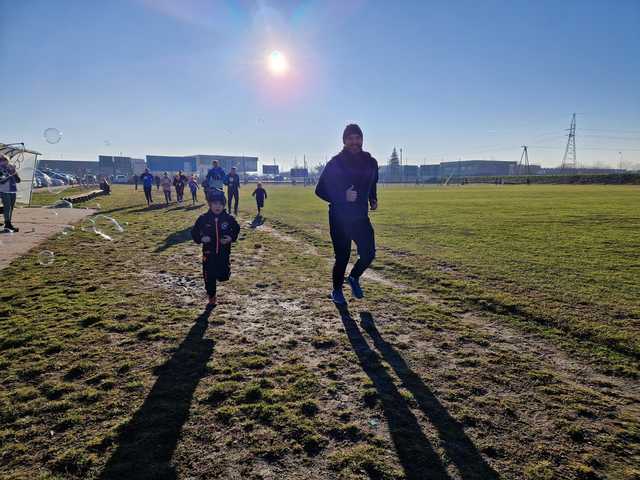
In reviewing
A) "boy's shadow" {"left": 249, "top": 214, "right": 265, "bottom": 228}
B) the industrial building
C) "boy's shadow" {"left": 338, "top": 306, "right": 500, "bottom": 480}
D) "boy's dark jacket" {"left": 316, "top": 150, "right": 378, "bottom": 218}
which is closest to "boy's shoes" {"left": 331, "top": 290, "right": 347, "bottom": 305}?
"boy's dark jacket" {"left": 316, "top": 150, "right": 378, "bottom": 218}

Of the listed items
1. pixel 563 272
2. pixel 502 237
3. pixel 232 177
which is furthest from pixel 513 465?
pixel 232 177

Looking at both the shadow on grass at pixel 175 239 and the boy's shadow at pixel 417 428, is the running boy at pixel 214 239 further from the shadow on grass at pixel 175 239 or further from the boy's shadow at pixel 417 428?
the shadow on grass at pixel 175 239

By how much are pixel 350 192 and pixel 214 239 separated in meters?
2.04

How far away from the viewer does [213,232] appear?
5.09m

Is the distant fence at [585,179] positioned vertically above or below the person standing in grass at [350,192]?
above

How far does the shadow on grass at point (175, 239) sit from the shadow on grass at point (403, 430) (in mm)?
7090

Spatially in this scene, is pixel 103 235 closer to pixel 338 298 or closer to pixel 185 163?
pixel 338 298

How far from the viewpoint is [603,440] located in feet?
8.05

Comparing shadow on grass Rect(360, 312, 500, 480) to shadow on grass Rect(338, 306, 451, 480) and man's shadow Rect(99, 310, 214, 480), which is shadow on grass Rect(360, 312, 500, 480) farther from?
man's shadow Rect(99, 310, 214, 480)

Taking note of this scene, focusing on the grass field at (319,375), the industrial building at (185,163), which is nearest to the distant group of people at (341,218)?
the grass field at (319,375)

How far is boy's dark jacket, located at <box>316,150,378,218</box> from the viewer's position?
4821mm

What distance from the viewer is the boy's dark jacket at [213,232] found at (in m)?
5.04

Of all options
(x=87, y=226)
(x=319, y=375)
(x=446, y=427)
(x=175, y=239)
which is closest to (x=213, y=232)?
(x=319, y=375)

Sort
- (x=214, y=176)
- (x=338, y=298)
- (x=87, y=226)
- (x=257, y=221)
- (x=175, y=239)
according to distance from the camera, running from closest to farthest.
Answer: (x=338, y=298)
(x=175, y=239)
(x=87, y=226)
(x=214, y=176)
(x=257, y=221)
